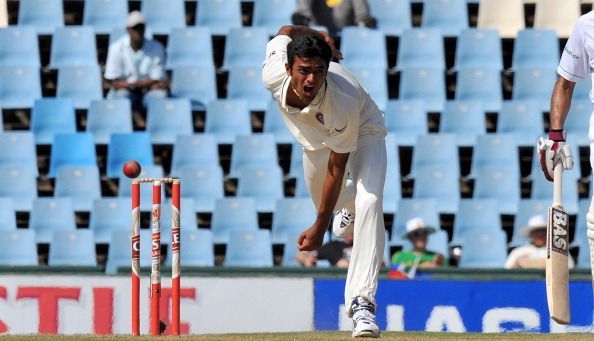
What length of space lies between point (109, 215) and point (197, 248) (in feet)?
2.85

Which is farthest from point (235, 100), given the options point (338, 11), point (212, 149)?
point (338, 11)

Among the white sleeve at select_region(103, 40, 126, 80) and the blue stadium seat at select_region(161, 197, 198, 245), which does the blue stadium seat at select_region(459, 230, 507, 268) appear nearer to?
the blue stadium seat at select_region(161, 197, 198, 245)

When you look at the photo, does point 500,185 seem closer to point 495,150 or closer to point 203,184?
point 495,150

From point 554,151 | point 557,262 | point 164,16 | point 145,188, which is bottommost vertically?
point 557,262

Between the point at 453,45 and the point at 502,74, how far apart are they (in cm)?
56

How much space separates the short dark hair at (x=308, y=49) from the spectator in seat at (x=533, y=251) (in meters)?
4.64

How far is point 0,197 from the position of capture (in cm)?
1105

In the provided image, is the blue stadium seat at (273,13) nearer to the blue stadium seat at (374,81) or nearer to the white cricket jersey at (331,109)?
the blue stadium seat at (374,81)

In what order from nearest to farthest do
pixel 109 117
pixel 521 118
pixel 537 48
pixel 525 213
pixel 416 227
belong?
pixel 416 227 → pixel 525 213 → pixel 109 117 → pixel 521 118 → pixel 537 48

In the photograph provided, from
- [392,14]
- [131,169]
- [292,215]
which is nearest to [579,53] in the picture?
[131,169]

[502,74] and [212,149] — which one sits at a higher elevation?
[502,74]

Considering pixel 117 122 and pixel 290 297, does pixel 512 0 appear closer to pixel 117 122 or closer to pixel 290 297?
pixel 117 122

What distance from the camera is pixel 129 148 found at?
11.3 metres

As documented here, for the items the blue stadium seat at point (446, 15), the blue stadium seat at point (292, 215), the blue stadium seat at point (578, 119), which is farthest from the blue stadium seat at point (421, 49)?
the blue stadium seat at point (292, 215)
